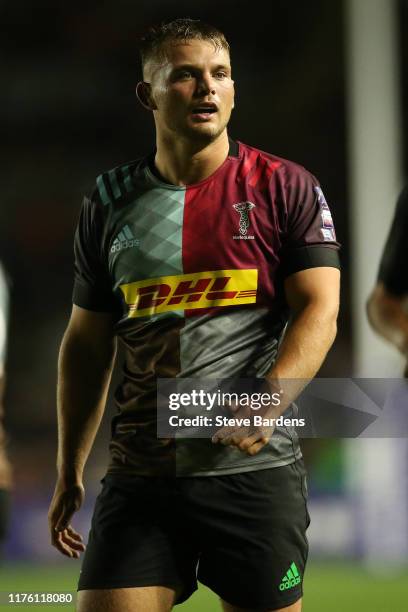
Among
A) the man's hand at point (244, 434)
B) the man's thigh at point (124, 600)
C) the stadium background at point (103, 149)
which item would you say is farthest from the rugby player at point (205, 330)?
the stadium background at point (103, 149)

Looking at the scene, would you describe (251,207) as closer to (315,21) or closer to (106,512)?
(106,512)

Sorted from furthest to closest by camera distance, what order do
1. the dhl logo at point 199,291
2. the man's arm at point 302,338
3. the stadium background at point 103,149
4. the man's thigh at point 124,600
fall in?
the stadium background at point 103,149, the dhl logo at point 199,291, the man's thigh at point 124,600, the man's arm at point 302,338

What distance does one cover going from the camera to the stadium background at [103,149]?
23.5 feet

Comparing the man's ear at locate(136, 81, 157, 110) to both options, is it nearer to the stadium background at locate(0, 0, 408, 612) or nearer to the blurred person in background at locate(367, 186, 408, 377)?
the blurred person in background at locate(367, 186, 408, 377)

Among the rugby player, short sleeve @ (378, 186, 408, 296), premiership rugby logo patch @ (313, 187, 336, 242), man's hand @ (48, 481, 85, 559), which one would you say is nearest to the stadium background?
man's hand @ (48, 481, 85, 559)

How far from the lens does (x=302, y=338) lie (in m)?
2.16

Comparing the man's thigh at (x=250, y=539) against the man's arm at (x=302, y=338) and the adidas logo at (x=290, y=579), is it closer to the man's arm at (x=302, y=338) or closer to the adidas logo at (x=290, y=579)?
the adidas logo at (x=290, y=579)

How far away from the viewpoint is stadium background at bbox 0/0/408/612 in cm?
715

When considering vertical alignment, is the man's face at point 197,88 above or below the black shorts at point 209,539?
above

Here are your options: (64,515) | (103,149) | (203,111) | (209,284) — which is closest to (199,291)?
(209,284)

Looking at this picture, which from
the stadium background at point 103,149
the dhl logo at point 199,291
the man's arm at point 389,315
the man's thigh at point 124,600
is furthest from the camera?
the stadium background at point 103,149

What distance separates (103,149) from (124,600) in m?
9.09

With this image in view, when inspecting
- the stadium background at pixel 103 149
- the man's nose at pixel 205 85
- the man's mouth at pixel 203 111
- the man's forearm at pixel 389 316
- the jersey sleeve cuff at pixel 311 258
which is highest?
the man's nose at pixel 205 85

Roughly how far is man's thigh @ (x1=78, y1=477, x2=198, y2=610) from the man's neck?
0.68m
